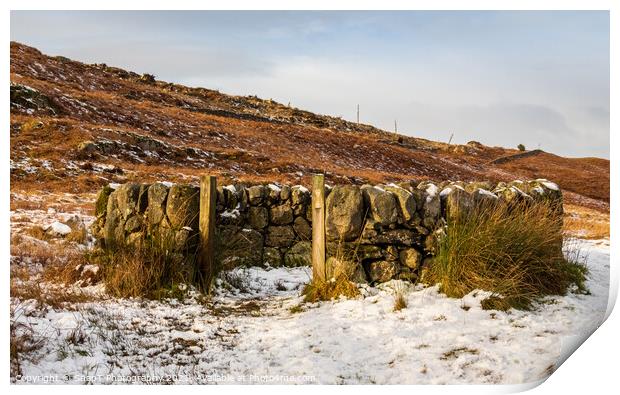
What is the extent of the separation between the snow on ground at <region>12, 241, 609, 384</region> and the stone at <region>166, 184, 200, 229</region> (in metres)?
1.17

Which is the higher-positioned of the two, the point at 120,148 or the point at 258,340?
the point at 120,148

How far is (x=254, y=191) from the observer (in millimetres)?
8406

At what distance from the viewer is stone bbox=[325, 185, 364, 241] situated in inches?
247

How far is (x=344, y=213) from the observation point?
629 cm

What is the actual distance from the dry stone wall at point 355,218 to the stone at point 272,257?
36cm

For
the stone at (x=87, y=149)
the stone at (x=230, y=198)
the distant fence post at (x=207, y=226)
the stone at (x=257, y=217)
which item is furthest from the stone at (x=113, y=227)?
the stone at (x=87, y=149)

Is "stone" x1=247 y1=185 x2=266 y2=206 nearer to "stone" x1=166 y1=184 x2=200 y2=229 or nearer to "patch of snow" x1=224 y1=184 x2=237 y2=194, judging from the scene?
"patch of snow" x1=224 y1=184 x2=237 y2=194

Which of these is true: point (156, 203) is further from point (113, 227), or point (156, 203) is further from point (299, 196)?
point (299, 196)

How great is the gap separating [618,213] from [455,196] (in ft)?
5.99

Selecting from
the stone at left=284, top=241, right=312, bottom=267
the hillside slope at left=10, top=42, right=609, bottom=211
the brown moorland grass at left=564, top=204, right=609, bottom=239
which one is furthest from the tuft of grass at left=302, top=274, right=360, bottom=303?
→ the brown moorland grass at left=564, top=204, right=609, bottom=239

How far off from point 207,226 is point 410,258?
259 cm

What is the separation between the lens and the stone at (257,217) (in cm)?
840
